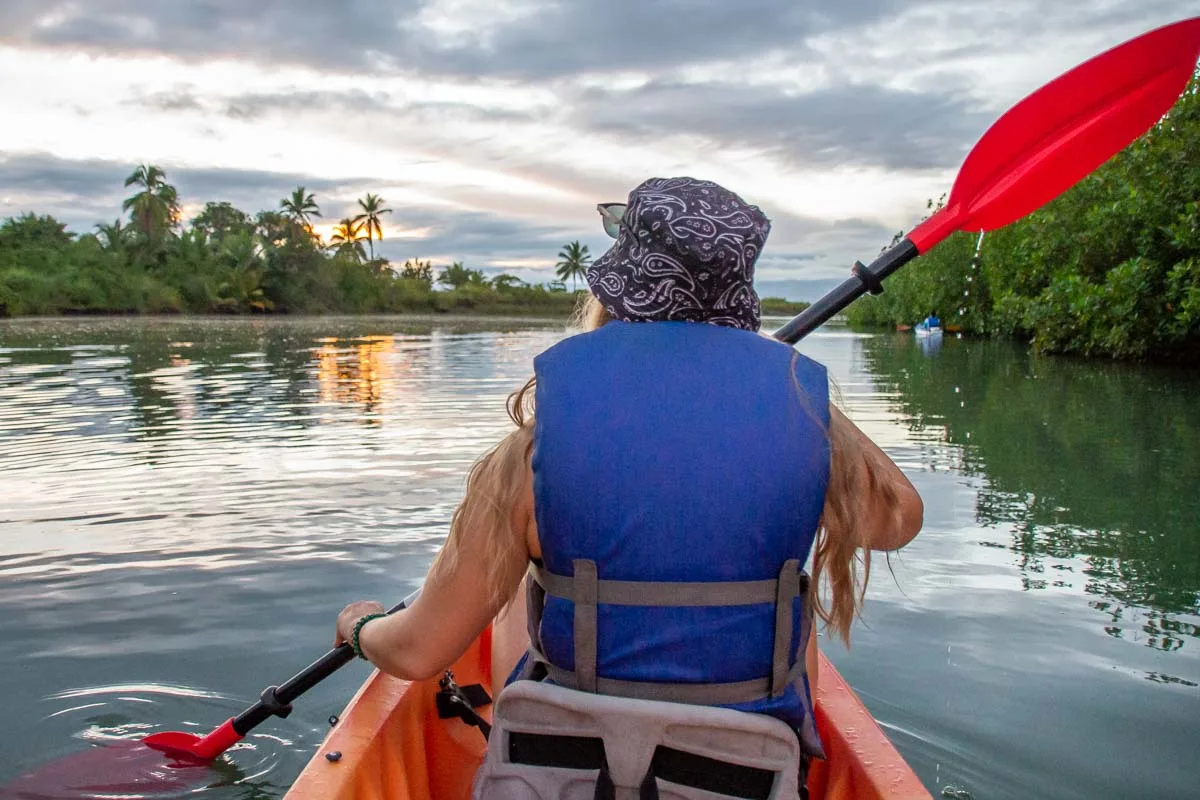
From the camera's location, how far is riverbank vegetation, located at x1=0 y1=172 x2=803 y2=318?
184 feet

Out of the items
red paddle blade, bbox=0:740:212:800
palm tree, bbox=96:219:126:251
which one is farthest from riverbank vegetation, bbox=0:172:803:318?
red paddle blade, bbox=0:740:212:800

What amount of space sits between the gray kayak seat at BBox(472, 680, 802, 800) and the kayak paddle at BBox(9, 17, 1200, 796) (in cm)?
211

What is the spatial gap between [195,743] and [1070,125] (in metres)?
3.54

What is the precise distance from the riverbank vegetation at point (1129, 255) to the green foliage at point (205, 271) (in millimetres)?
45381

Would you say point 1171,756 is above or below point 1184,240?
below

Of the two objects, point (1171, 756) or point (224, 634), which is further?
point (224, 634)

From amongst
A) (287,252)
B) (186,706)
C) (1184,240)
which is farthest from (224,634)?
(287,252)

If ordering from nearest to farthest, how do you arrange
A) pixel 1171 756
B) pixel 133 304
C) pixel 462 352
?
pixel 1171 756, pixel 462 352, pixel 133 304

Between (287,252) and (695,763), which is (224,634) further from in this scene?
(287,252)

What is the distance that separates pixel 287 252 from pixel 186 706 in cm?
7135

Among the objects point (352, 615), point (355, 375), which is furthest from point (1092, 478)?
point (355, 375)

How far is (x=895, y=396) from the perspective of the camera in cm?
1395

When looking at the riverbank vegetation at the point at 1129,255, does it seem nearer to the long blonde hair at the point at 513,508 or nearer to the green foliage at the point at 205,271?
the long blonde hair at the point at 513,508

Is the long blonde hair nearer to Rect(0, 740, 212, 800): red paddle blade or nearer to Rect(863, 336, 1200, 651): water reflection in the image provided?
Rect(0, 740, 212, 800): red paddle blade
